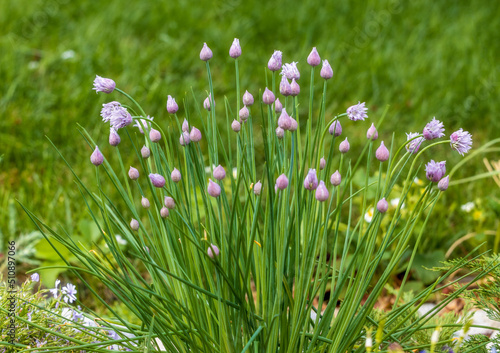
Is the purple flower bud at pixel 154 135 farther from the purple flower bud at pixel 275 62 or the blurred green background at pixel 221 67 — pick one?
the blurred green background at pixel 221 67

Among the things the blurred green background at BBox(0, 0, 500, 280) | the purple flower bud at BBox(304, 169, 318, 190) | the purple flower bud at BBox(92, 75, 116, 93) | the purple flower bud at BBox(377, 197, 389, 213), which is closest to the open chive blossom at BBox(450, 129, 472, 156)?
the purple flower bud at BBox(377, 197, 389, 213)

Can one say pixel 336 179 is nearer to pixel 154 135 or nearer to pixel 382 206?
pixel 382 206

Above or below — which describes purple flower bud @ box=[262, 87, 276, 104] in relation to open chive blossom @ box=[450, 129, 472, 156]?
above

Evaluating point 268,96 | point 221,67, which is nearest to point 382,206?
point 268,96

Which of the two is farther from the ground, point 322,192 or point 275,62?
point 275,62

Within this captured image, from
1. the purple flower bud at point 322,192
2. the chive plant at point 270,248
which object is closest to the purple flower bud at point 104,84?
the chive plant at point 270,248

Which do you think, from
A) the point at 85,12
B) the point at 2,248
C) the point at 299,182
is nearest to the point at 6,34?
the point at 85,12

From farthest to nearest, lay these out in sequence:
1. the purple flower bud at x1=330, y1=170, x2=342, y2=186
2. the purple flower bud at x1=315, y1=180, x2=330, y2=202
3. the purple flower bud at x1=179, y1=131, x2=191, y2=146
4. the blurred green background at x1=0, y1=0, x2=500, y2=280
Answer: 1. the blurred green background at x1=0, y1=0, x2=500, y2=280
2. the purple flower bud at x1=179, y1=131, x2=191, y2=146
3. the purple flower bud at x1=330, y1=170, x2=342, y2=186
4. the purple flower bud at x1=315, y1=180, x2=330, y2=202

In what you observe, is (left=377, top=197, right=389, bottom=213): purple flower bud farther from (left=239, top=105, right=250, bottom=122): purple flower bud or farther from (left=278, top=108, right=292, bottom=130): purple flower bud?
(left=239, top=105, right=250, bottom=122): purple flower bud
